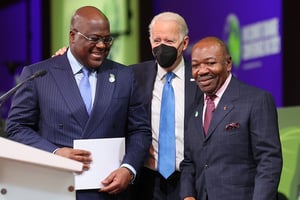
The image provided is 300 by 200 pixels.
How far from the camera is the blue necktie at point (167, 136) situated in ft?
10.6

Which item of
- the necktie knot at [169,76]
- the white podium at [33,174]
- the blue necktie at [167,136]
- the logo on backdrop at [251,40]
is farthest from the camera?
the logo on backdrop at [251,40]

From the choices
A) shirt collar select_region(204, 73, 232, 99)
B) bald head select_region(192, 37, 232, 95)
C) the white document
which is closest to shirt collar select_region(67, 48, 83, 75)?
the white document

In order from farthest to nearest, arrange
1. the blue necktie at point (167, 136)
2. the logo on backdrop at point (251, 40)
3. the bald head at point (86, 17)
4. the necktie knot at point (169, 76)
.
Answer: the logo on backdrop at point (251, 40) < the necktie knot at point (169, 76) < the blue necktie at point (167, 136) < the bald head at point (86, 17)

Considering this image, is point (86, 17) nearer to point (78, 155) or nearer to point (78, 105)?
point (78, 105)

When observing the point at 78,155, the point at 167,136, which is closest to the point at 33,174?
the point at 78,155

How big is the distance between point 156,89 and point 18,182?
44.6 inches

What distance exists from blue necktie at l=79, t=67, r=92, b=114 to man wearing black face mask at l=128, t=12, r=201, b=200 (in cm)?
38

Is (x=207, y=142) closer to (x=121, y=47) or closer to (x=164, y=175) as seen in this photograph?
(x=164, y=175)

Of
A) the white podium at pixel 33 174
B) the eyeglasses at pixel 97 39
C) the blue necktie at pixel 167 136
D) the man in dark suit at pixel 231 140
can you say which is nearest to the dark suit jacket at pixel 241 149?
the man in dark suit at pixel 231 140

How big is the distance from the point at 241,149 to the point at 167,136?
0.49 meters

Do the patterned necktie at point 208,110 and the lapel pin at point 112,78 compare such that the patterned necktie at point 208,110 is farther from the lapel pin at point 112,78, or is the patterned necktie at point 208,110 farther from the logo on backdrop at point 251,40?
the logo on backdrop at point 251,40

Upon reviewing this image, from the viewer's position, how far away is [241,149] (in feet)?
9.39

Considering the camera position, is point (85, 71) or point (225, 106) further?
point (85, 71)

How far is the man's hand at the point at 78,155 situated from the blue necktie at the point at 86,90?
25cm
